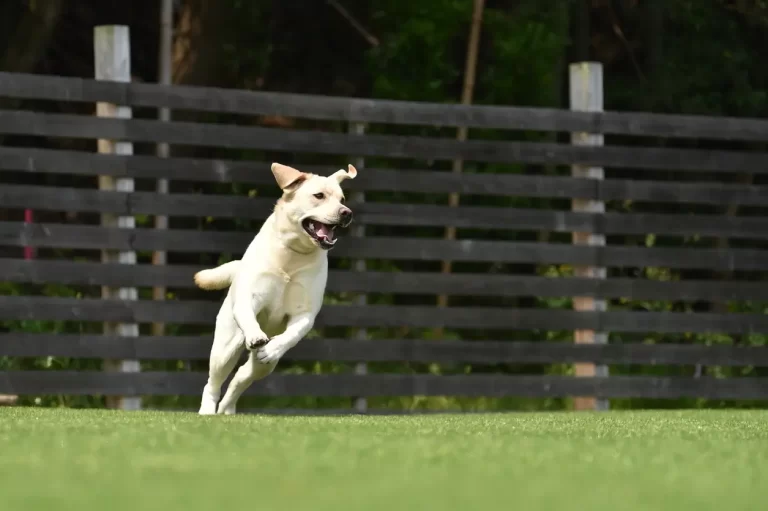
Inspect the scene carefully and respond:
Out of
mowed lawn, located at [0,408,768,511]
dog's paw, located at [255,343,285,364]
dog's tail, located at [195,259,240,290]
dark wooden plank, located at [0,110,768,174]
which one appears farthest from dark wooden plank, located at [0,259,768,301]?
mowed lawn, located at [0,408,768,511]

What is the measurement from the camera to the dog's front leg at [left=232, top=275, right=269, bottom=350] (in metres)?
6.52

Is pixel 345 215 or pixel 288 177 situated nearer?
pixel 345 215

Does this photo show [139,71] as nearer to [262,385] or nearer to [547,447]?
[262,385]

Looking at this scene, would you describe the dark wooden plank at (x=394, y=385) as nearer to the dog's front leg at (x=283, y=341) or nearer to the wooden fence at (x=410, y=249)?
the wooden fence at (x=410, y=249)

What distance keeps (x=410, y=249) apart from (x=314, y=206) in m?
2.25

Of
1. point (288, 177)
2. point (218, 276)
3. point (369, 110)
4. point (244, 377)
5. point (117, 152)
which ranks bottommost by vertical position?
point (244, 377)

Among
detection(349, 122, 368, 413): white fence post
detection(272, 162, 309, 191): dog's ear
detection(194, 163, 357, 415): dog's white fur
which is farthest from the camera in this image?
detection(349, 122, 368, 413): white fence post

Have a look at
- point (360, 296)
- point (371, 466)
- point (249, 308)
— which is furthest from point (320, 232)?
point (371, 466)

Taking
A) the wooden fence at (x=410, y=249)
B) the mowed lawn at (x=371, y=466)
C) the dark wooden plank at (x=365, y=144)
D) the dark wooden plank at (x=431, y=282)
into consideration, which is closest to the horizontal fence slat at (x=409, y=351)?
the wooden fence at (x=410, y=249)

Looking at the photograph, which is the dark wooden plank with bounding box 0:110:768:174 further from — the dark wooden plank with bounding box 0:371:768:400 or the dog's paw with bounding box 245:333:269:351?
the dog's paw with bounding box 245:333:269:351

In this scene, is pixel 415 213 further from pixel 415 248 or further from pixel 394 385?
pixel 394 385

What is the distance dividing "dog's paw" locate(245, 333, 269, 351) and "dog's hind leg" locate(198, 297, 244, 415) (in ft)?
1.36

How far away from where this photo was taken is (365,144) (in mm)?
9086

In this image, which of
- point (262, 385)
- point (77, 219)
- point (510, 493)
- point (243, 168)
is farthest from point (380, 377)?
point (510, 493)
